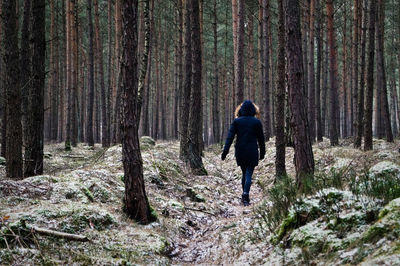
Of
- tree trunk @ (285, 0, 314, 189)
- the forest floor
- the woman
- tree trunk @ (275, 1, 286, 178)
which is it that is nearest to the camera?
the forest floor

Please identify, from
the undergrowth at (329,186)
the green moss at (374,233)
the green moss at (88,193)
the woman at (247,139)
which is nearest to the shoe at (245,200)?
the woman at (247,139)

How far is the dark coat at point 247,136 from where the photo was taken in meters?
7.09

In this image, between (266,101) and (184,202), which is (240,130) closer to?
(184,202)

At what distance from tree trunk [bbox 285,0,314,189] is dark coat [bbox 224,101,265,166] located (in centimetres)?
152

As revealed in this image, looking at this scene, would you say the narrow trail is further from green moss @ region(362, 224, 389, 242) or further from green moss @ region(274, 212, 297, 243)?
green moss @ region(362, 224, 389, 242)

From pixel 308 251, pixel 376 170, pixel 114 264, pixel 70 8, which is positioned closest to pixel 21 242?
pixel 114 264

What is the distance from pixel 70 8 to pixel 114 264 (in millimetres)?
17710

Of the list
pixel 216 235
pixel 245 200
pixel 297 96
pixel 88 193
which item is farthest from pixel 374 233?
pixel 245 200

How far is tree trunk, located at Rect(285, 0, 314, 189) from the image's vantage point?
217 inches

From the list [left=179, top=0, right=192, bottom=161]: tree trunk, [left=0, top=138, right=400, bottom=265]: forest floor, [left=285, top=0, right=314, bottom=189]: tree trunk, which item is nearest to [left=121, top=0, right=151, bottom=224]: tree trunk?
[left=0, top=138, right=400, bottom=265]: forest floor

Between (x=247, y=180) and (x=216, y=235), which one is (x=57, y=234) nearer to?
(x=216, y=235)

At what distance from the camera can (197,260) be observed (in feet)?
13.4

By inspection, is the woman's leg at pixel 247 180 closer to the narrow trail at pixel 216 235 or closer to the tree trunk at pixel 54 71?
the narrow trail at pixel 216 235

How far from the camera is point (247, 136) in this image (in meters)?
7.12
